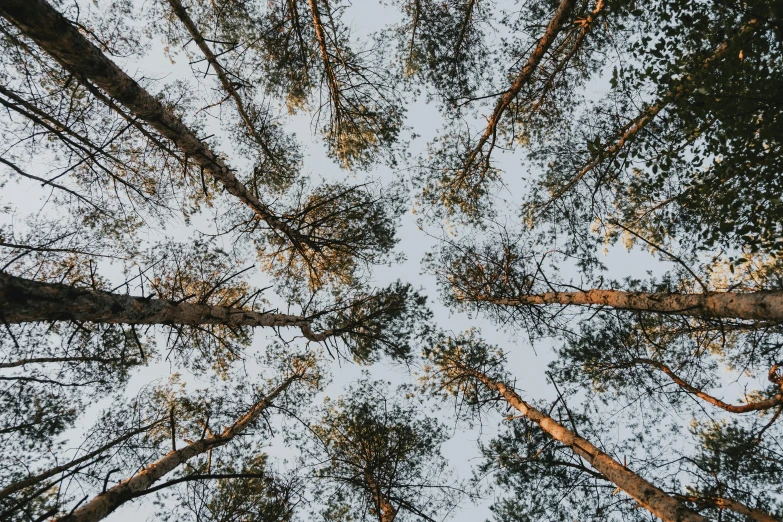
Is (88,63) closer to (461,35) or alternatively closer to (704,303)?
(461,35)

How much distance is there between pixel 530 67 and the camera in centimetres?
532

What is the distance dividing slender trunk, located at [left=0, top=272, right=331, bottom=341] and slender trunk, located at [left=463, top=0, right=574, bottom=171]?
5296 mm

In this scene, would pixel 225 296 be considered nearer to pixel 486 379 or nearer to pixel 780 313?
pixel 486 379

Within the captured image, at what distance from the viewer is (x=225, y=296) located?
7.88 m

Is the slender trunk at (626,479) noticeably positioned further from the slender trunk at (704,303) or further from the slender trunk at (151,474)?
the slender trunk at (151,474)

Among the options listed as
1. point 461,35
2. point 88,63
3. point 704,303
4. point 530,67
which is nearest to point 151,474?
point 88,63

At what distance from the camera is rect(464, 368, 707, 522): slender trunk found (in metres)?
3.62

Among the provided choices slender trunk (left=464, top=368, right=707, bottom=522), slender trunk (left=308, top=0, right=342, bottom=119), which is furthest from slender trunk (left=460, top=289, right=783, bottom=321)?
slender trunk (left=308, top=0, right=342, bottom=119)

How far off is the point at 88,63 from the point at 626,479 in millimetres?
6973

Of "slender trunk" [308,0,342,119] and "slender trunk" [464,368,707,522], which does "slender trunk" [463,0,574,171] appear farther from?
"slender trunk" [464,368,707,522]

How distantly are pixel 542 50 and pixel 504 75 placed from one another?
1868 millimetres

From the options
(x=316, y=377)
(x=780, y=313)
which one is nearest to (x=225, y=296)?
(x=316, y=377)

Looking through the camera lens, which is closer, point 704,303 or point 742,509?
point 704,303

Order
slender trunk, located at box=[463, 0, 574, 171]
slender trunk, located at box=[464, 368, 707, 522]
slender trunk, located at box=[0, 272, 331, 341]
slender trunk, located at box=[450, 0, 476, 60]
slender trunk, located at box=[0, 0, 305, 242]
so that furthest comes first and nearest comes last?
slender trunk, located at box=[450, 0, 476, 60] < slender trunk, located at box=[463, 0, 574, 171] < slender trunk, located at box=[464, 368, 707, 522] < slender trunk, located at box=[0, 0, 305, 242] < slender trunk, located at box=[0, 272, 331, 341]
